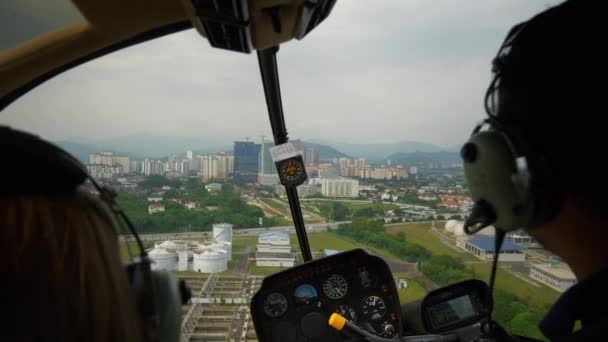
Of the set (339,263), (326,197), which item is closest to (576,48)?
(339,263)

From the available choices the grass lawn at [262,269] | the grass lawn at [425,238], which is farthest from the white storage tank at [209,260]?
the grass lawn at [425,238]

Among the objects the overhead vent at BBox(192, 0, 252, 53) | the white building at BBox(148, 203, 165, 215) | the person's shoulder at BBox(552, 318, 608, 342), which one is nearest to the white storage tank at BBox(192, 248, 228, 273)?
the white building at BBox(148, 203, 165, 215)

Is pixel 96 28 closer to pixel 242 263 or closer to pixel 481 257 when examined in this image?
pixel 242 263

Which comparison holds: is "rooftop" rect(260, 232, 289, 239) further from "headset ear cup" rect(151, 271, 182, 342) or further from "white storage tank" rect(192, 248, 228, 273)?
"headset ear cup" rect(151, 271, 182, 342)

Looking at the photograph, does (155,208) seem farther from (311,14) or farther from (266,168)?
(311,14)

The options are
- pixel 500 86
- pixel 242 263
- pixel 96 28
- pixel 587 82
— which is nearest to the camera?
pixel 587 82

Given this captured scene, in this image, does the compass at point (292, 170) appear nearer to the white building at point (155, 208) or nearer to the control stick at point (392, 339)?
the white building at point (155, 208)
